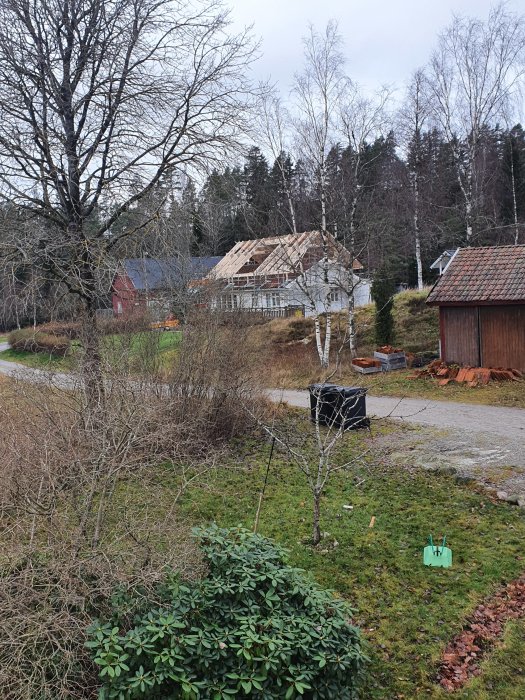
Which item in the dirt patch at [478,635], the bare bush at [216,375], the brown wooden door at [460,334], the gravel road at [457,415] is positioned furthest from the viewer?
the brown wooden door at [460,334]

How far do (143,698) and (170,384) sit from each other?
764 centimetres

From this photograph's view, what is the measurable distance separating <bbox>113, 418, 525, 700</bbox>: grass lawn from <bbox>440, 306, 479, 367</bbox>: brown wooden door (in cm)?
851

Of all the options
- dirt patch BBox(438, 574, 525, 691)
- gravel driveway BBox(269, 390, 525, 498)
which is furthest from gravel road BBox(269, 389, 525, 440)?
dirt patch BBox(438, 574, 525, 691)

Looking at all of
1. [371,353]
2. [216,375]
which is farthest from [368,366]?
[216,375]

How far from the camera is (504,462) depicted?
9523 mm

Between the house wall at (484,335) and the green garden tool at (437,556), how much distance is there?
458 inches

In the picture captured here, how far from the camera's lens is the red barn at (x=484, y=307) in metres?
16.4

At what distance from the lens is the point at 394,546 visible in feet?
A: 21.9

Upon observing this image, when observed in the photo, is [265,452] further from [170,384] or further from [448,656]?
[448,656]

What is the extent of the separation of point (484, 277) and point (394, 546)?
1246 centimetres

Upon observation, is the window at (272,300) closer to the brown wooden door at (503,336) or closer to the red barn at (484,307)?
the red barn at (484,307)

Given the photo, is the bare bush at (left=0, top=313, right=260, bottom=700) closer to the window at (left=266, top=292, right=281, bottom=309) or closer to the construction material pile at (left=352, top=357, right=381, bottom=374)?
the construction material pile at (left=352, top=357, right=381, bottom=374)

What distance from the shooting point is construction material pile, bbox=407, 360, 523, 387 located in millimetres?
16234

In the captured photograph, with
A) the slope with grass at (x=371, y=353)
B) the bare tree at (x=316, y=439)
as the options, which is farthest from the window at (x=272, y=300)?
the bare tree at (x=316, y=439)
